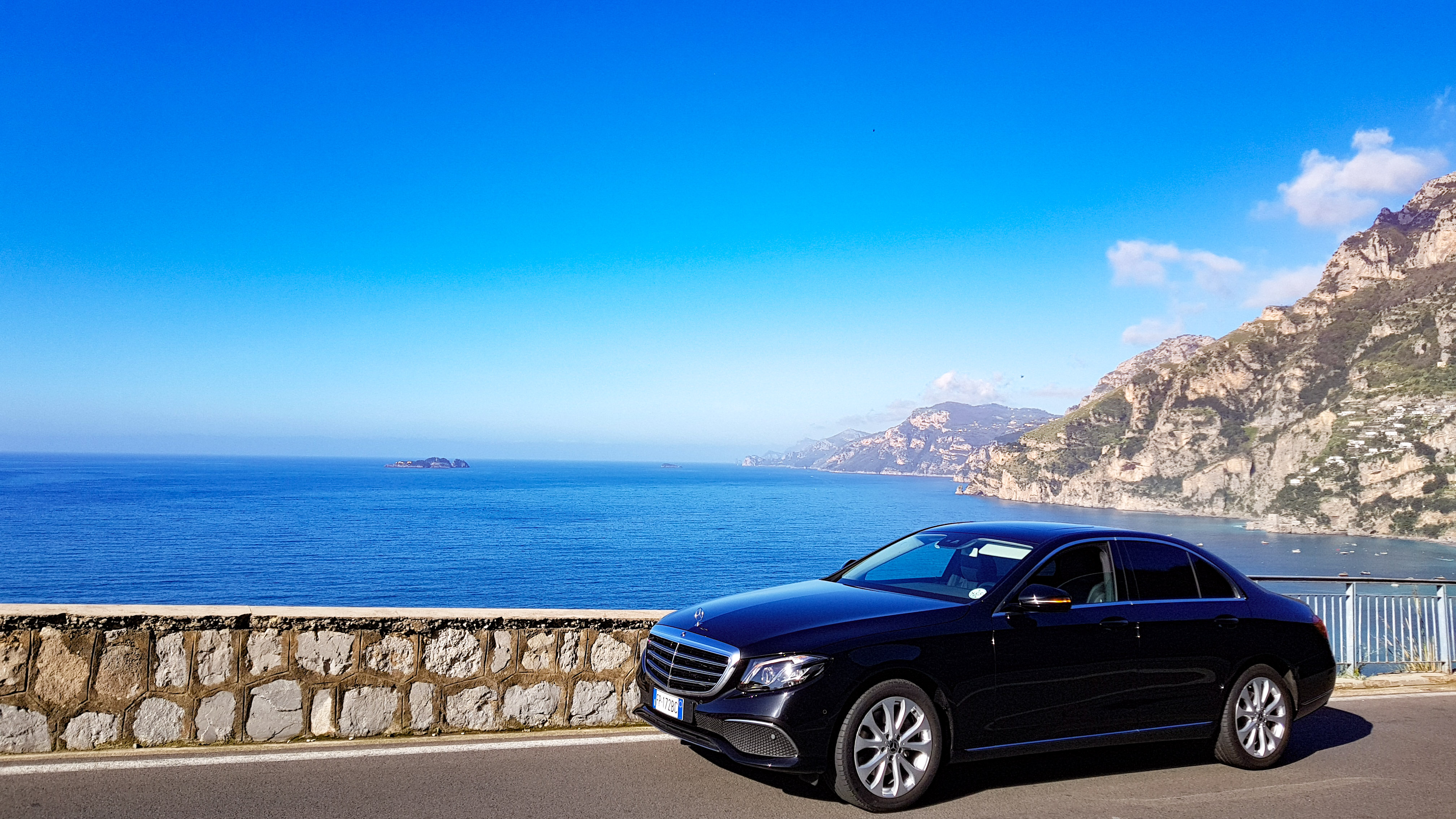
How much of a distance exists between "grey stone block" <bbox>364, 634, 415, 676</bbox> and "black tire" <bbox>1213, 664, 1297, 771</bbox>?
5274 mm

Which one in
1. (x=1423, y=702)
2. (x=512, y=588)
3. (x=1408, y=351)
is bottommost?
(x=512, y=588)

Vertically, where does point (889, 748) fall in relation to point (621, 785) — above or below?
above

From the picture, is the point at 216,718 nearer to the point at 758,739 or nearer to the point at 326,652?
the point at 326,652

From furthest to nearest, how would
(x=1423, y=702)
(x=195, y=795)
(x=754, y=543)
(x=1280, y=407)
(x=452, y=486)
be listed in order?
(x=452, y=486), (x=1280, y=407), (x=754, y=543), (x=1423, y=702), (x=195, y=795)

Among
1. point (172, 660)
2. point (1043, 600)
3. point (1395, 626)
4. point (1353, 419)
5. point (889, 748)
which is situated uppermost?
point (1353, 419)

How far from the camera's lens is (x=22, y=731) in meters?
5.52

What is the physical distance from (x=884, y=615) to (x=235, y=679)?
3973 mm

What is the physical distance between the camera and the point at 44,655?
18.2 ft

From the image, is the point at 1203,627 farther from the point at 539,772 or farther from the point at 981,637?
the point at 539,772

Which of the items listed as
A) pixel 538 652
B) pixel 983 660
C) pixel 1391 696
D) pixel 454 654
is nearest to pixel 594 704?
pixel 538 652

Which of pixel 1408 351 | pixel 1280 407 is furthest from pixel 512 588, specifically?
pixel 1280 407

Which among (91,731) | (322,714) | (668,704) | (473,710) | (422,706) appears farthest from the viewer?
(473,710)

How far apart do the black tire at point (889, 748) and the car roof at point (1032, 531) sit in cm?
125

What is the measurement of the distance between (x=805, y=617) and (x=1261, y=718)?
3388 mm
